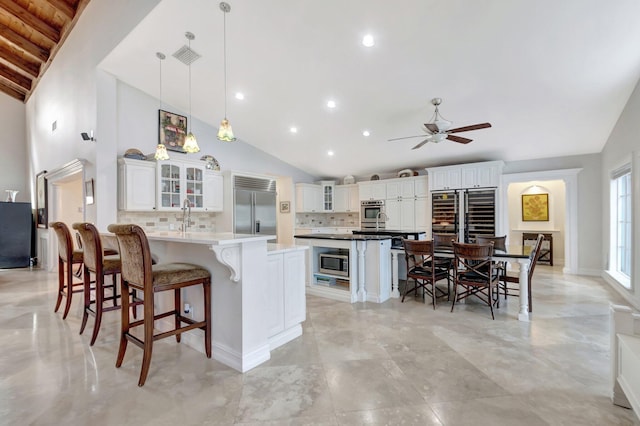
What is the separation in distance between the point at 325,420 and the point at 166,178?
4516 mm

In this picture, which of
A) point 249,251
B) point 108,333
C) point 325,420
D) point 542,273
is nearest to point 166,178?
point 108,333

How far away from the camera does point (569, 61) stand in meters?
3.29

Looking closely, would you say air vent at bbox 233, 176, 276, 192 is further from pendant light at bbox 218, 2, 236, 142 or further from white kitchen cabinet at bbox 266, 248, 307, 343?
white kitchen cabinet at bbox 266, 248, 307, 343

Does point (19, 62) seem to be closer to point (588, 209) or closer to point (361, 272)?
point (361, 272)

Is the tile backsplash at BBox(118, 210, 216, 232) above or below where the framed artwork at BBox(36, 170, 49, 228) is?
below

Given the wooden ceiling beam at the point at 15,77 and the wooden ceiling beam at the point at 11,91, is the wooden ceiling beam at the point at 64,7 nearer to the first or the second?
the wooden ceiling beam at the point at 15,77

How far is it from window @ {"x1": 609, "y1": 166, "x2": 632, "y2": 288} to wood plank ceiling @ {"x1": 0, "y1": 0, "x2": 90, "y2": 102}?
8985 millimetres

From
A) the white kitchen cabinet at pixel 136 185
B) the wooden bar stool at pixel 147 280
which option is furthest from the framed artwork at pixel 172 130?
the wooden bar stool at pixel 147 280

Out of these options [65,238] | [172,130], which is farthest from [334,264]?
[172,130]

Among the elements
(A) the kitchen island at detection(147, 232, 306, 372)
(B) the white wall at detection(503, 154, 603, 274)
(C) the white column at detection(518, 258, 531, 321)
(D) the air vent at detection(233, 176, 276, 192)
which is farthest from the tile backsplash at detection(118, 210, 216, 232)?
(B) the white wall at detection(503, 154, 603, 274)

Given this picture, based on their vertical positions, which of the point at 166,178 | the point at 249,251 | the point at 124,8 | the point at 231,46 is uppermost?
the point at 124,8

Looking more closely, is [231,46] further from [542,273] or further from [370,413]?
[542,273]

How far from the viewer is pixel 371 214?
738cm

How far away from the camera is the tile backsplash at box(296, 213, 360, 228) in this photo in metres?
8.03
